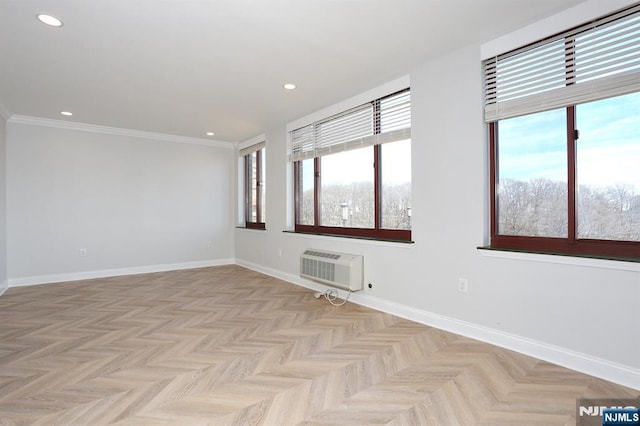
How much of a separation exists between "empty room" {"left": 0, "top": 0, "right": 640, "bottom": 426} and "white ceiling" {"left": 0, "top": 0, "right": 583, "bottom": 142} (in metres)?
0.02

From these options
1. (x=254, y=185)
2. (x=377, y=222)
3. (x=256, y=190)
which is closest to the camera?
(x=377, y=222)

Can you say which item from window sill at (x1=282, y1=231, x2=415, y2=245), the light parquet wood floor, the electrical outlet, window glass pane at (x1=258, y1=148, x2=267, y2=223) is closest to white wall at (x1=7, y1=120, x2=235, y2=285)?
window glass pane at (x1=258, y1=148, x2=267, y2=223)

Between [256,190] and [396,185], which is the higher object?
[256,190]

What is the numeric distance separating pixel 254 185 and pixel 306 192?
188cm

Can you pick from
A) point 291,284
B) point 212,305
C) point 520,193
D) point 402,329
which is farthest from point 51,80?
point 520,193

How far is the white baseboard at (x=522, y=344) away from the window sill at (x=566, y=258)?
62 cm

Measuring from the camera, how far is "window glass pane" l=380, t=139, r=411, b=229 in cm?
374

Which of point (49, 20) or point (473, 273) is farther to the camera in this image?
point (473, 273)

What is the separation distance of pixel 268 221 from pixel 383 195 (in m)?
Answer: 2.53

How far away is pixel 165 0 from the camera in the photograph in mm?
2264

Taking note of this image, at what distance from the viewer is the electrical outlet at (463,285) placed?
2990 millimetres

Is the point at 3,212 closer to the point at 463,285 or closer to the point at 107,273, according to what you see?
the point at 107,273

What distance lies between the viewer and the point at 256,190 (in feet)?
21.9

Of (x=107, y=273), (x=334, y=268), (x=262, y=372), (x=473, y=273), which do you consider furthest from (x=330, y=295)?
(x=107, y=273)
